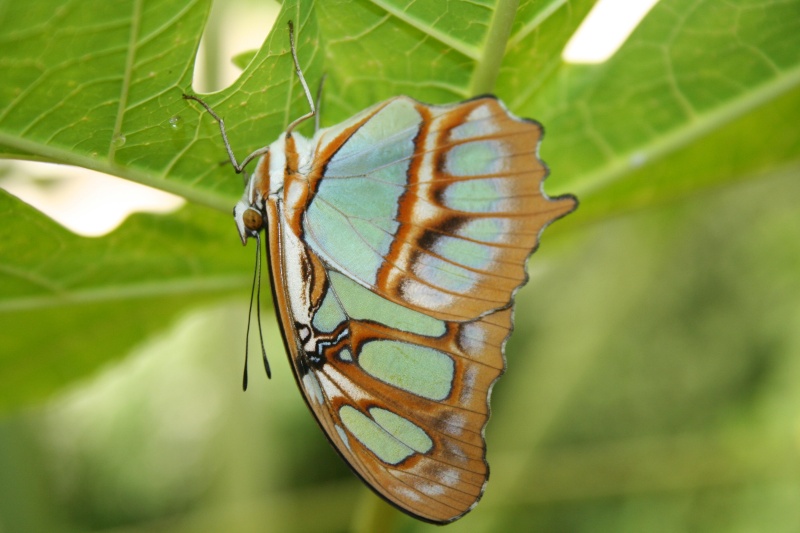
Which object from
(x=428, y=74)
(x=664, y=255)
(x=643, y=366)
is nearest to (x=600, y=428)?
(x=643, y=366)

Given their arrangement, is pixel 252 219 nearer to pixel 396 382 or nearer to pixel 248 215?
pixel 248 215

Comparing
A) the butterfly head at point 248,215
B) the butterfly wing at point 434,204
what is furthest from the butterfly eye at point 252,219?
the butterfly wing at point 434,204

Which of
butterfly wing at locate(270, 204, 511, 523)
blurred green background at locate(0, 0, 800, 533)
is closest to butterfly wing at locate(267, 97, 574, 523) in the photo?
butterfly wing at locate(270, 204, 511, 523)

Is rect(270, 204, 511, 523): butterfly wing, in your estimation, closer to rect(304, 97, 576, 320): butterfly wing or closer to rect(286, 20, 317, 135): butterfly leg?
rect(304, 97, 576, 320): butterfly wing

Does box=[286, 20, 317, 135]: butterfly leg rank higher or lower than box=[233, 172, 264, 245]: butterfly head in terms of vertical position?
higher

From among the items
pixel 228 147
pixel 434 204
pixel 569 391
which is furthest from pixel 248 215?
pixel 569 391

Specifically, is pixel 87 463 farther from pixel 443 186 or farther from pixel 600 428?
pixel 443 186

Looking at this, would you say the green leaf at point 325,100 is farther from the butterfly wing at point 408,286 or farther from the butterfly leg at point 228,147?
the butterfly wing at point 408,286
